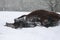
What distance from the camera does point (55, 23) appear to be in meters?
2.34

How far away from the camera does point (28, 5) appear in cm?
576

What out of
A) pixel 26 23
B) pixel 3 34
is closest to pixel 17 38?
pixel 3 34

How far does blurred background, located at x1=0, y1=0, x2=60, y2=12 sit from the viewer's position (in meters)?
5.72

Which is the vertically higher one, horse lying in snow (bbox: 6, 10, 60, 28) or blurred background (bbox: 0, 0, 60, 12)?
horse lying in snow (bbox: 6, 10, 60, 28)

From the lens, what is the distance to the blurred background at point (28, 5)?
572cm

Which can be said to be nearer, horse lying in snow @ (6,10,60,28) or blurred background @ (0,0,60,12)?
horse lying in snow @ (6,10,60,28)

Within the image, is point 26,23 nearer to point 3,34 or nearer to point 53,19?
point 53,19

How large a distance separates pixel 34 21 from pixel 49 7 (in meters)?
3.37

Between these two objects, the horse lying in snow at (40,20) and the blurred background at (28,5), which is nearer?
the horse lying in snow at (40,20)

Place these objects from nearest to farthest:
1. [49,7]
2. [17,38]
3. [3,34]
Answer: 1. [17,38]
2. [3,34]
3. [49,7]

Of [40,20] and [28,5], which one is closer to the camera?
[40,20]

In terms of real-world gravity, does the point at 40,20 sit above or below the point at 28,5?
above

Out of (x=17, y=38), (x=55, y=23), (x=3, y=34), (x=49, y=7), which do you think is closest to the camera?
(x=17, y=38)

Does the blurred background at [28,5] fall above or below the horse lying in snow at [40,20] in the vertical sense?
below
